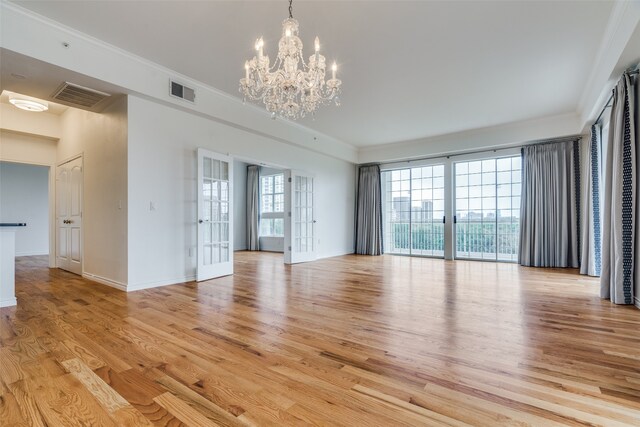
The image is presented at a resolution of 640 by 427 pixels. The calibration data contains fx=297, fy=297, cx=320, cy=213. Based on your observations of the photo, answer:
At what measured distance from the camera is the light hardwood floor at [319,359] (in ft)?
4.76

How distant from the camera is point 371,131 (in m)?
6.88

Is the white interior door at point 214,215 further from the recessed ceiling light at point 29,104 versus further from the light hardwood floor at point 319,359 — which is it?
the recessed ceiling light at point 29,104

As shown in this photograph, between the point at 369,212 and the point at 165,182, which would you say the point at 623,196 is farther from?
the point at 165,182

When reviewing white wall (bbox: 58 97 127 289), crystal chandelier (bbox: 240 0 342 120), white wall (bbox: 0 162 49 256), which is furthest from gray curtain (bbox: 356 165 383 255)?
white wall (bbox: 0 162 49 256)

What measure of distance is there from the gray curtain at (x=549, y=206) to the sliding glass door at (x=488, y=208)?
39cm

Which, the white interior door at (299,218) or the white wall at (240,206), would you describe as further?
the white wall at (240,206)

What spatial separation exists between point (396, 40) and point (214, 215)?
3630 millimetres

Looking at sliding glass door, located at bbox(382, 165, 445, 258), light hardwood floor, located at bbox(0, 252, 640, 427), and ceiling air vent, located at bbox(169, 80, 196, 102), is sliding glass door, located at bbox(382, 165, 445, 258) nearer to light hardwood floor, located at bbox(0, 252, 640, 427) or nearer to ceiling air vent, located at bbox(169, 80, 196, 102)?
light hardwood floor, located at bbox(0, 252, 640, 427)

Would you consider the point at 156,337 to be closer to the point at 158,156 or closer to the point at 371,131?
the point at 158,156

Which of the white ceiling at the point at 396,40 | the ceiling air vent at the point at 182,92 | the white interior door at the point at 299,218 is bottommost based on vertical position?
the white interior door at the point at 299,218

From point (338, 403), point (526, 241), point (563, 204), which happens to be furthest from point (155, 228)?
point (563, 204)

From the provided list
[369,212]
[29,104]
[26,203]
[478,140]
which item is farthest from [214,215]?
[26,203]

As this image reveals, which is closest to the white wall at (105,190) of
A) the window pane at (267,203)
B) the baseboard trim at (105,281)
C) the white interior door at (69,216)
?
the baseboard trim at (105,281)

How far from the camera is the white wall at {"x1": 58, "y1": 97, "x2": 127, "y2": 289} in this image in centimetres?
403
